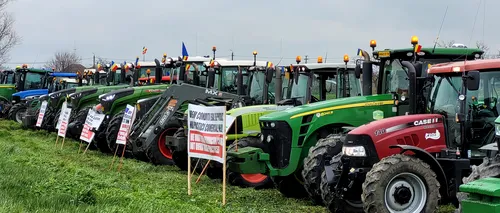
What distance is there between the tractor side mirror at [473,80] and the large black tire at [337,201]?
189 centimetres

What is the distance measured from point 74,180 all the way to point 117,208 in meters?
2.22

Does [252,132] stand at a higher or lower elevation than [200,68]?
lower

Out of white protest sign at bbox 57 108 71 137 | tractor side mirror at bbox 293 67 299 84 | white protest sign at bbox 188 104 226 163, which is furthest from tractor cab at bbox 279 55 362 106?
white protest sign at bbox 57 108 71 137

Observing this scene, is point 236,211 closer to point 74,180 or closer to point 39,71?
point 74,180

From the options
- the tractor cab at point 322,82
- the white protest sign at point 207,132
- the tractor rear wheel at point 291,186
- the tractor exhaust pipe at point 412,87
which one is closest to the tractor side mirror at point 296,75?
the tractor cab at point 322,82

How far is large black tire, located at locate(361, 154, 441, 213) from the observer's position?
7293 mm

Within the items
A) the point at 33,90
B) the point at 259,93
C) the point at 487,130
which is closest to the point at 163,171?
the point at 259,93

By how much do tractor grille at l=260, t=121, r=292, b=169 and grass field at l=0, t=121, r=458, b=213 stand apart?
62 cm

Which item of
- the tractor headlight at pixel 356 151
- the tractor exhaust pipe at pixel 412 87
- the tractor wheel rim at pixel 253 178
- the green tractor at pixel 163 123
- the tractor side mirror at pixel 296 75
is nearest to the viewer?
the tractor headlight at pixel 356 151

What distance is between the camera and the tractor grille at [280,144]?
9.69 meters

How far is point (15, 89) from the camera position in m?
27.1

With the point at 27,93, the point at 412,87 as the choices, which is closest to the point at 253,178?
the point at 412,87

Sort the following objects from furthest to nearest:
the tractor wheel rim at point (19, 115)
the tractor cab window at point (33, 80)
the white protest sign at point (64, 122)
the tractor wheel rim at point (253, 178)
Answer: the tractor cab window at point (33, 80)
the tractor wheel rim at point (19, 115)
the white protest sign at point (64, 122)
the tractor wheel rim at point (253, 178)

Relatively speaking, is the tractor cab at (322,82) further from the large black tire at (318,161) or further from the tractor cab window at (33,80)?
the tractor cab window at (33,80)
